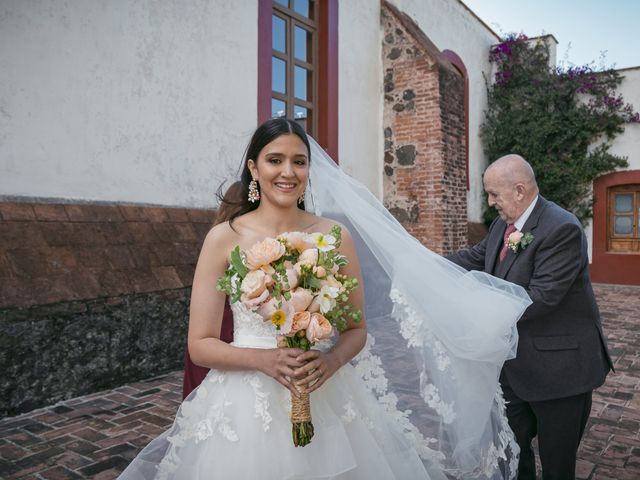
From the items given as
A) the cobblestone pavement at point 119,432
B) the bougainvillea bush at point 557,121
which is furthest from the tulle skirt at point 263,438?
the bougainvillea bush at point 557,121

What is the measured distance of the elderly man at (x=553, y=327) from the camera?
8.99ft

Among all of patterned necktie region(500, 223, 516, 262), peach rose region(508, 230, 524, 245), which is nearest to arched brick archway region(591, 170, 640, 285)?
patterned necktie region(500, 223, 516, 262)

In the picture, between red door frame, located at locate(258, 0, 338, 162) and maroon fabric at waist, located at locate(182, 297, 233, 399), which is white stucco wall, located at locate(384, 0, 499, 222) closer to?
red door frame, located at locate(258, 0, 338, 162)

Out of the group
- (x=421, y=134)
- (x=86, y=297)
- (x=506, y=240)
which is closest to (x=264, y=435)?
(x=506, y=240)

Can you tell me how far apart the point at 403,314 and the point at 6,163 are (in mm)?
3831

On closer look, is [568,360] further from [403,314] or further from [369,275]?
[369,275]

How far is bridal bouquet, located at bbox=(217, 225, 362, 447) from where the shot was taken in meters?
1.89

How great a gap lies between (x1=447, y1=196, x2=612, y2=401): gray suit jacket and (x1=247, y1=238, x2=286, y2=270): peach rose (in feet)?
4.97

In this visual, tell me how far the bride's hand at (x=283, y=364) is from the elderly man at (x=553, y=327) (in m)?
1.43

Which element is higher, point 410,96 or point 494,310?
point 410,96

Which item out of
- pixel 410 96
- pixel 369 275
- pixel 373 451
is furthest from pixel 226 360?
pixel 410 96

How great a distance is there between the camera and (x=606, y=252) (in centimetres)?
1452

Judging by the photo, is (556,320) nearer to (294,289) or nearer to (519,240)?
(519,240)

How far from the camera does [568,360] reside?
2756 mm
